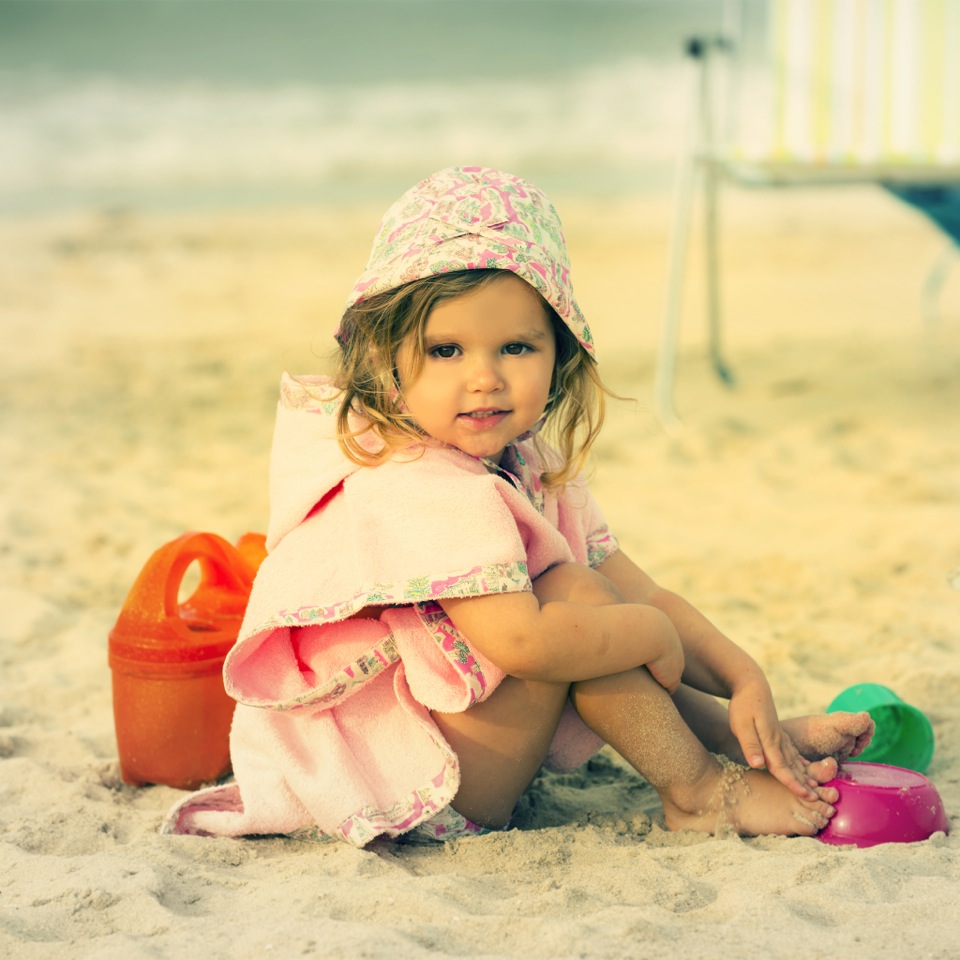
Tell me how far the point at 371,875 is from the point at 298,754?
9.9 inches

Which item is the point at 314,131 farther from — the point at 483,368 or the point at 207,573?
the point at 483,368

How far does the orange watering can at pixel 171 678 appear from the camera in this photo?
2.09 meters

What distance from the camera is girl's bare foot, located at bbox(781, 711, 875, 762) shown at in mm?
1936

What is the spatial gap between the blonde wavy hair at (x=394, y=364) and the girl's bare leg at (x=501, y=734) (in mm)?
415

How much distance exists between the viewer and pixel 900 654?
2.65 metres

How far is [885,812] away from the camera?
1.82 meters

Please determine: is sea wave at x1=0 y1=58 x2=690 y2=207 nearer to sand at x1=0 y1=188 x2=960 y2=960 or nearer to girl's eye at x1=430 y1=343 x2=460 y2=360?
sand at x1=0 y1=188 x2=960 y2=960

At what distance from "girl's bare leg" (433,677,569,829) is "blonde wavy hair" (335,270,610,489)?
1.36 feet

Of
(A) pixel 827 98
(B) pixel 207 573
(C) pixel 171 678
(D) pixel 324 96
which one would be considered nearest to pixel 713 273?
(A) pixel 827 98

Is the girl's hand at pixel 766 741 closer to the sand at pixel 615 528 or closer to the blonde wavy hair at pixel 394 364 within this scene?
the sand at pixel 615 528

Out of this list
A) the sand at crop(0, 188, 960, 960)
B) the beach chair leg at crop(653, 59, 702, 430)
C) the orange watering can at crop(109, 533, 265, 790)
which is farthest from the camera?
the beach chair leg at crop(653, 59, 702, 430)

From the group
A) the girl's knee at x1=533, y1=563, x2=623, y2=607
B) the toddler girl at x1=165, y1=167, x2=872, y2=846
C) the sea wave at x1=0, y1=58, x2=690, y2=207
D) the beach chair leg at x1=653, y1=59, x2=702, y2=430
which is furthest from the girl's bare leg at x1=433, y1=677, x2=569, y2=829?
the sea wave at x1=0, y1=58, x2=690, y2=207

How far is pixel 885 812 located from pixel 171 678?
121 centimetres

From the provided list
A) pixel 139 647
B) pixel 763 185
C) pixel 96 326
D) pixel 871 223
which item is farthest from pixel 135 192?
pixel 139 647
